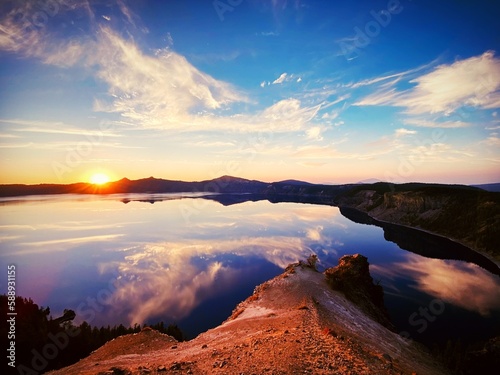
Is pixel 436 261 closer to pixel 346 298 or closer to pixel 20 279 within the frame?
pixel 346 298

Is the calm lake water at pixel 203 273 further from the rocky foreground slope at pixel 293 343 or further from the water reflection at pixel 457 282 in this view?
the rocky foreground slope at pixel 293 343

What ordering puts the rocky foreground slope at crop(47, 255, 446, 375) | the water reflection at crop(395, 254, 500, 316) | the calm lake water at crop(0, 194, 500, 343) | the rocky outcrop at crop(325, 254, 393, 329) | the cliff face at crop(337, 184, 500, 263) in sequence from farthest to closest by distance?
the cliff face at crop(337, 184, 500, 263)
the water reflection at crop(395, 254, 500, 316)
the calm lake water at crop(0, 194, 500, 343)
the rocky outcrop at crop(325, 254, 393, 329)
the rocky foreground slope at crop(47, 255, 446, 375)

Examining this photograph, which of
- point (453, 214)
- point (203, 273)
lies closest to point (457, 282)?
point (203, 273)

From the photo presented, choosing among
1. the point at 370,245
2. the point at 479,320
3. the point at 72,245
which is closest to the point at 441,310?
the point at 479,320

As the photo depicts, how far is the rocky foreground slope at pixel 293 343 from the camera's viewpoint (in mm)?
12047

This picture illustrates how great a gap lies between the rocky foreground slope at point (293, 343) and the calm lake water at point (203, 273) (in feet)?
36.2

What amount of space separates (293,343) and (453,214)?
131208mm

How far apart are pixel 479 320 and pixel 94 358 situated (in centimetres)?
5290

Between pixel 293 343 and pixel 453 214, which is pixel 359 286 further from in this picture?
pixel 453 214

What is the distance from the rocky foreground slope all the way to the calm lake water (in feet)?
36.2

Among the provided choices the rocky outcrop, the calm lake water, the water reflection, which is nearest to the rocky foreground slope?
the rocky outcrop

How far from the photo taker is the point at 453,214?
111688 millimetres

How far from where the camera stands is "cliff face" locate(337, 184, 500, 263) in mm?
88062

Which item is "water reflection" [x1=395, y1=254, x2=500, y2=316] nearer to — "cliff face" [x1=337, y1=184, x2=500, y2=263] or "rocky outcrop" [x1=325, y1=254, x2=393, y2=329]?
"cliff face" [x1=337, y1=184, x2=500, y2=263]
